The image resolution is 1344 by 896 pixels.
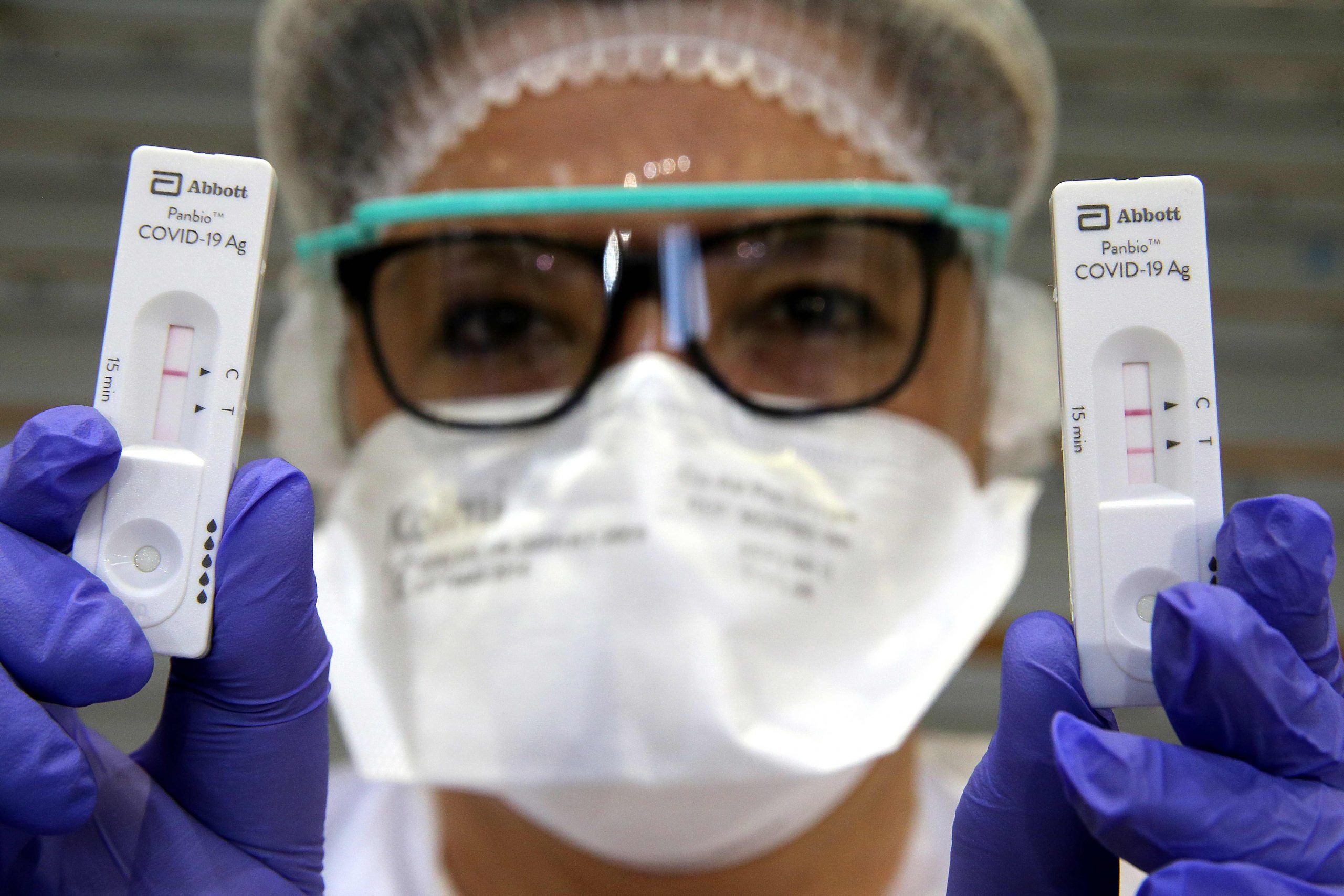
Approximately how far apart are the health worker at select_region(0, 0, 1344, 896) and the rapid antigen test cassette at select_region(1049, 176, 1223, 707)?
0.28ft

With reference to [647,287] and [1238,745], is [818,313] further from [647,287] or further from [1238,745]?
[1238,745]

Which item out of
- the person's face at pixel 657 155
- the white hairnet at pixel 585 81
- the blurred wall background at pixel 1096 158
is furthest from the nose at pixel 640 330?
the blurred wall background at pixel 1096 158

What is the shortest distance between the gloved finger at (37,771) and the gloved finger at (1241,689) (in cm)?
61

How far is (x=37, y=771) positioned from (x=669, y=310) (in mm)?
662

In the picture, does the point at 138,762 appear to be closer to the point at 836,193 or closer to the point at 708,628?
the point at 708,628

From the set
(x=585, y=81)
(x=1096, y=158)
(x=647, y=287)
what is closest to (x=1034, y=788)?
(x=647, y=287)

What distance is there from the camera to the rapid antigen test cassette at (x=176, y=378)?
1.94 ft

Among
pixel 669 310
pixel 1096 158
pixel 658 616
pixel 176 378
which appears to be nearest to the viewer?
pixel 176 378

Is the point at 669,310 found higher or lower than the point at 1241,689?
higher

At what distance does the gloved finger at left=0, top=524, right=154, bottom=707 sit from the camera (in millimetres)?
562

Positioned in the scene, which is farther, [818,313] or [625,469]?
[818,313]

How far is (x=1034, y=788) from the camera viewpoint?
61 cm

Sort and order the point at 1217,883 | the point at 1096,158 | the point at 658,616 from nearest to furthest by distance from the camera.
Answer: the point at 1217,883 → the point at 658,616 → the point at 1096,158

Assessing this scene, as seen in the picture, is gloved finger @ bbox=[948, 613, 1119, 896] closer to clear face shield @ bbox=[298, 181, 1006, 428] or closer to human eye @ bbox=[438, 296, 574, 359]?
clear face shield @ bbox=[298, 181, 1006, 428]
